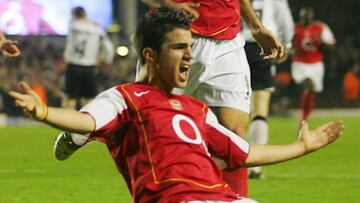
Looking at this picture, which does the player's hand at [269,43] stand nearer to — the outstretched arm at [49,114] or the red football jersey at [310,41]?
the outstretched arm at [49,114]

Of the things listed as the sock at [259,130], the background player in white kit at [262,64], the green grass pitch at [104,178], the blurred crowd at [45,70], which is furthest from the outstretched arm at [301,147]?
the blurred crowd at [45,70]

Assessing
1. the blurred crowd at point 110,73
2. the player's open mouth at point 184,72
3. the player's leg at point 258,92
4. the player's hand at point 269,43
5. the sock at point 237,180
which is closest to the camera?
the player's open mouth at point 184,72

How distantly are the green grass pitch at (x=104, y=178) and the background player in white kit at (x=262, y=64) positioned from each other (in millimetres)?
468

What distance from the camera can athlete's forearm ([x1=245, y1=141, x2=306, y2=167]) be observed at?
5250 millimetres

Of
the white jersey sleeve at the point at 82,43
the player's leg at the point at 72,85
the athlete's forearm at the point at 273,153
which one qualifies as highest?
the athlete's forearm at the point at 273,153

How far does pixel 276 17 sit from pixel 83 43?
28.7ft

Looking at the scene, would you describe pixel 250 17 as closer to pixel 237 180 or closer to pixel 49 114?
pixel 237 180

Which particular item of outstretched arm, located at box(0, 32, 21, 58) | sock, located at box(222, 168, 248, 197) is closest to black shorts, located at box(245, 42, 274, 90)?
outstretched arm, located at box(0, 32, 21, 58)

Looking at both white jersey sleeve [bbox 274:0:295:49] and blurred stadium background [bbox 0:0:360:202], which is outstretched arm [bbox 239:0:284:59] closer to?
blurred stadium background [bbox 0:0:360:202]

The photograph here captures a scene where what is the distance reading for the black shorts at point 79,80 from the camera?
800 inches

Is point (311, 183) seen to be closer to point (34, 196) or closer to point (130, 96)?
point (34, 196)

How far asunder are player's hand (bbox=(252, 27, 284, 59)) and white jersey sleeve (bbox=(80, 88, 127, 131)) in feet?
7.61

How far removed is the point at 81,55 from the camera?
803 inches

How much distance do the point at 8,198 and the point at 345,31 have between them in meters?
28.3
